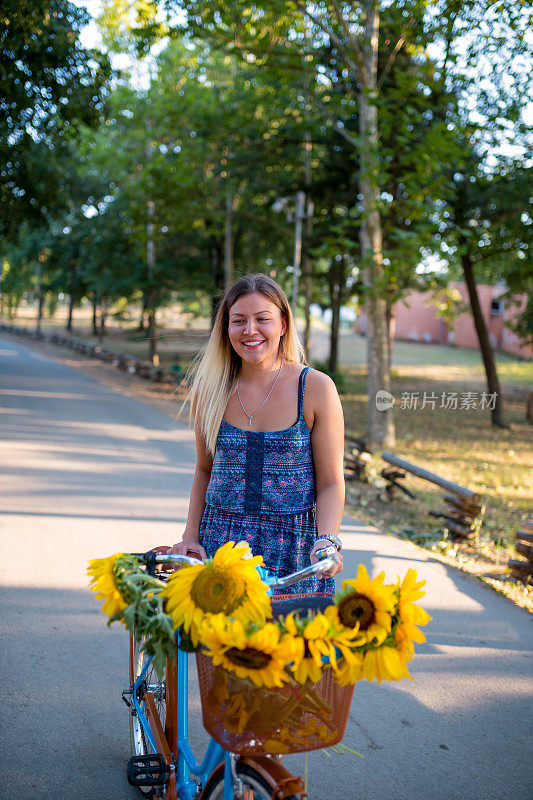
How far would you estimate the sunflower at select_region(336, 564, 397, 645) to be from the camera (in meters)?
1.74

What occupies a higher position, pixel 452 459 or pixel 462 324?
pixel 462 324

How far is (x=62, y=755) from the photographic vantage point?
3.38 m

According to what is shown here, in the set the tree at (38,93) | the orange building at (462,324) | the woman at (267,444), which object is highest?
the tree at (38,93)

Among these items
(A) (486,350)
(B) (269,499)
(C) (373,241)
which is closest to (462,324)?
(A) (486,350)

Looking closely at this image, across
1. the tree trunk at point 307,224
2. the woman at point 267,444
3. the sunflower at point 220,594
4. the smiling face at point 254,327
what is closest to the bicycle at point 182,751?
the sunflower at point 220,594

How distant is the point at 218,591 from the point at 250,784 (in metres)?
0.63

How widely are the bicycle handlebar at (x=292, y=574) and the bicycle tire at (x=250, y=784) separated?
496 mm

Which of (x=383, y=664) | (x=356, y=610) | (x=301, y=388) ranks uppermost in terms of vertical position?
(x=301, y=388)

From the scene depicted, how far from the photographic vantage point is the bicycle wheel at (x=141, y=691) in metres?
2.98

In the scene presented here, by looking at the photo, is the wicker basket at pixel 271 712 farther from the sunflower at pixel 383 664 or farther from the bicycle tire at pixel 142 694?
the bicycle tire at pixel 142 694

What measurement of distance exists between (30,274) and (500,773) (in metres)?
56.1

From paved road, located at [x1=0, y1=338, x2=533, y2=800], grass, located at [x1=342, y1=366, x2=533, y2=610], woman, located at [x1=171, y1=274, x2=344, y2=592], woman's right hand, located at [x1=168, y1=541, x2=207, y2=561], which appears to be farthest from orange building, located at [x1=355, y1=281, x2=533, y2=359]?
woman's right hand, located at [x1=168, y1=541, x2=207, y2=561]

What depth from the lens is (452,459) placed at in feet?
45.3

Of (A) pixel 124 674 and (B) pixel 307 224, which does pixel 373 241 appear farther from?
(A) pixel 124 674
